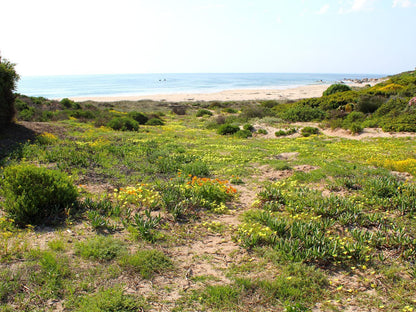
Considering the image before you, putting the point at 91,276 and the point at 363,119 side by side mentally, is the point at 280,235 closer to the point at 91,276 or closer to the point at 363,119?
the point at 91,276

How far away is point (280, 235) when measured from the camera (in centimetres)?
473

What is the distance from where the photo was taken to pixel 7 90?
38.7ft

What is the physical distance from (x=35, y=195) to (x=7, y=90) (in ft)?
29.7

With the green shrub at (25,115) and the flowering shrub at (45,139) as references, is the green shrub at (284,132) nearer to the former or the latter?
the flowering shrub at (45,139)

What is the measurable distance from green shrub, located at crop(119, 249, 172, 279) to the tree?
1069cm

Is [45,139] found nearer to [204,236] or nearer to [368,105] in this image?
[204,236]

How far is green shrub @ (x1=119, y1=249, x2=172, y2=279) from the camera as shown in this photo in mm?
3838

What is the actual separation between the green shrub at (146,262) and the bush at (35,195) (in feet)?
6.64

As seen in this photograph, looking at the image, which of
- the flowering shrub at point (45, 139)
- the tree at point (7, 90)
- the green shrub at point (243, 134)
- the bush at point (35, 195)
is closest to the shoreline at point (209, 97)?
the green shrub at point (243, 134)

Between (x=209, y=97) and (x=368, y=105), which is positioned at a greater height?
(x=209, y=97)

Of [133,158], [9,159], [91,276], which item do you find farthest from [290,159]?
[9,159]

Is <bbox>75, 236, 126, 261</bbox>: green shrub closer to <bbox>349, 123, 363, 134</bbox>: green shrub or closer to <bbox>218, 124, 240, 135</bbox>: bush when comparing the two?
<bbox>218, 124, 240, 135</bbox>: bush

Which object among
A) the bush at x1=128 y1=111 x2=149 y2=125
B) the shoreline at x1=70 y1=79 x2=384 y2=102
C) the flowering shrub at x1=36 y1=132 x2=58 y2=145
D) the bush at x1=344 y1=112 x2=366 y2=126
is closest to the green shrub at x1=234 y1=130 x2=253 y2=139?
the bush at x1=344 y1=112 x2=366 y2=126

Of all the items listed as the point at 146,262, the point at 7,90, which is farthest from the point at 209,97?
the point at 146,262
